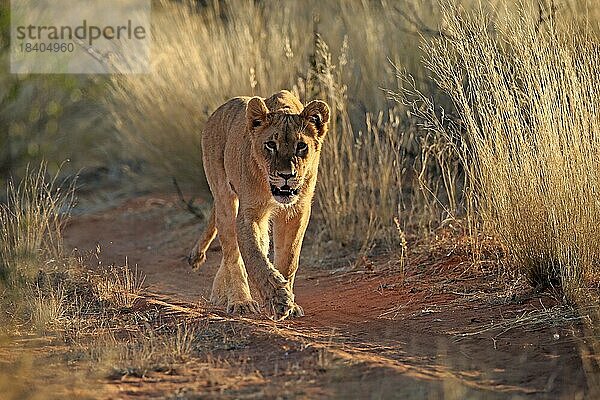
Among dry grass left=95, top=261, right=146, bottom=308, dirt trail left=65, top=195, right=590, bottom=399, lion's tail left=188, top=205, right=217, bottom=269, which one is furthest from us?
lion's tail left=188, top=205, right=217, bottom=269

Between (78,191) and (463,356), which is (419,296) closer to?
(463,356)

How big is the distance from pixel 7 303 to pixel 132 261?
3.24 m

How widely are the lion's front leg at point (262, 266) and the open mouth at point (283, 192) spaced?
0.88 feet

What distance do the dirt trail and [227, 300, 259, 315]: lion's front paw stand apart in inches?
3.7

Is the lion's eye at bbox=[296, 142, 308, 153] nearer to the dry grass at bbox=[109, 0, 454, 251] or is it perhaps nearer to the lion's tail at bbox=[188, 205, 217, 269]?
the lion's tail at bbox=[188, 205, 217, 269]

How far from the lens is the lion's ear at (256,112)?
245 inches

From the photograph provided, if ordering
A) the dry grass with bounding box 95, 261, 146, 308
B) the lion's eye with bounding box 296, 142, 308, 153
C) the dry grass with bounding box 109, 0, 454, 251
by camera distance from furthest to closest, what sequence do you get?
the dry grass with bounding box 109, 0, 454, 251, the dry grass with bounding box 95, 261, 146, 308, the lion's eye with bounding box 296, 142, 308, 153

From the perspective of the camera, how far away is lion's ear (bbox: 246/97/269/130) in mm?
6225

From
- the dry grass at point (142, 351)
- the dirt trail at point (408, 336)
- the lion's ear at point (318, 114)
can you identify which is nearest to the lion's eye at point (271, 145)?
the lion's ear at point (318, 114)

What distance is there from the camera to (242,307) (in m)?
6.59

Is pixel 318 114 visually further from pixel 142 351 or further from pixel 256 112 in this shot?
pixel 142 351

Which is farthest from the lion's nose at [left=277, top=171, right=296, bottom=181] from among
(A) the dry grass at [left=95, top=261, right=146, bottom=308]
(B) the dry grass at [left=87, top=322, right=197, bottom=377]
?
(A) the dry grass at [left=95, top=261, right=146, bottom=308]

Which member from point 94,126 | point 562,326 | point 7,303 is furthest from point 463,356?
point 94,126

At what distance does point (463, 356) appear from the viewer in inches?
209
